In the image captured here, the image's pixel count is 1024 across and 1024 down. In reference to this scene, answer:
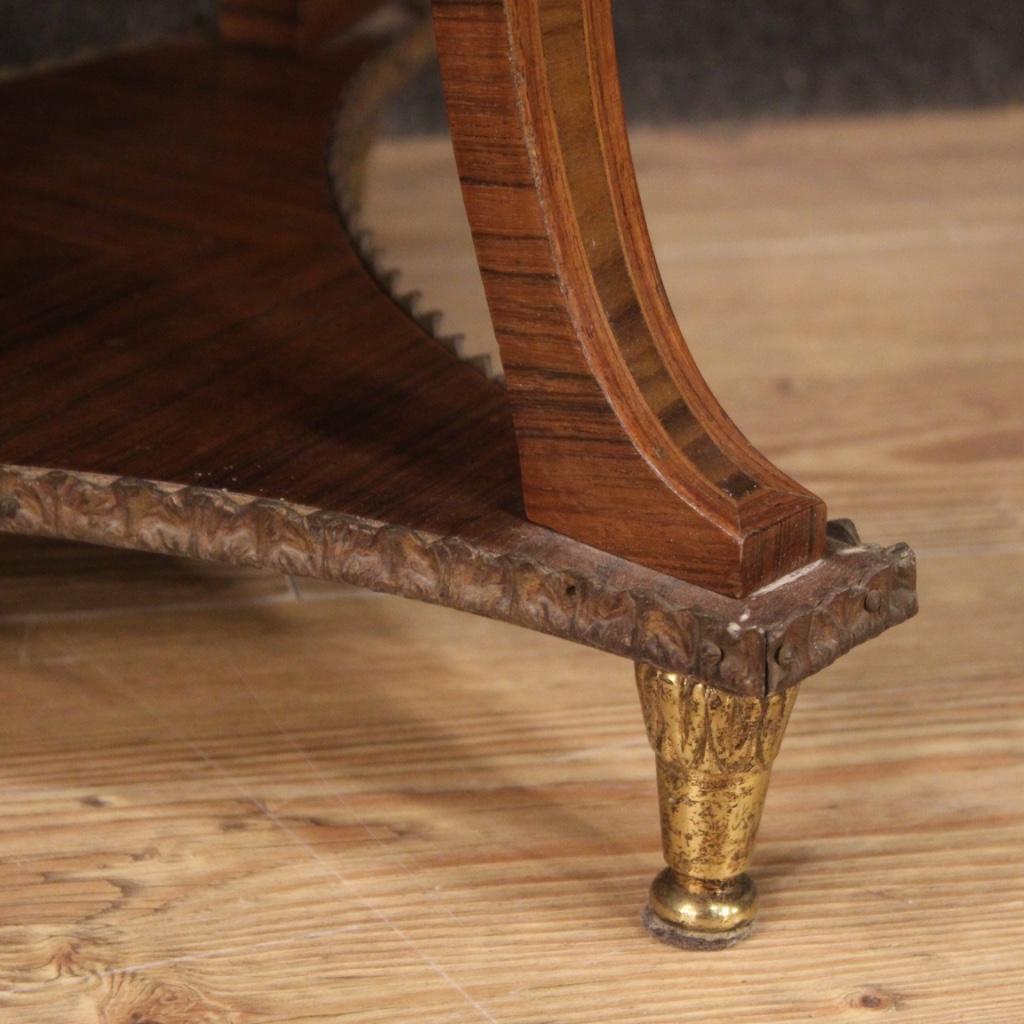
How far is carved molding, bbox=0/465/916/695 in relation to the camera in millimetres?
471

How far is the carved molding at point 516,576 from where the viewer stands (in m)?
0.47

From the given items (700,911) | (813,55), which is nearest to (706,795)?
(700,911)

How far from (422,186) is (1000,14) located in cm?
50

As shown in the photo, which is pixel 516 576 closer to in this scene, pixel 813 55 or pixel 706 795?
pixel 706 795

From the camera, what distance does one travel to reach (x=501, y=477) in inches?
21.1

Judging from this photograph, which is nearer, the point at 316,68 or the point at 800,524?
the point at 800,524

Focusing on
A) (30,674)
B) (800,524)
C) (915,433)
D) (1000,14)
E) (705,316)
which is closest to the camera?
(800,524)

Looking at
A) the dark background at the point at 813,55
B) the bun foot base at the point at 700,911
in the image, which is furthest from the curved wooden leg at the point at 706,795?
the dark background at the point at 813,55

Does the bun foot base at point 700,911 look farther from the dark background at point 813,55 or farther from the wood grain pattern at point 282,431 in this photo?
the dark background at point 813,55

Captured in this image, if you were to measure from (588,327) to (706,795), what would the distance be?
5.0 inches

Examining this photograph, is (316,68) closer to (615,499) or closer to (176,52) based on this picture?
(176,52)

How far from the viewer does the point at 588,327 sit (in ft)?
1.61

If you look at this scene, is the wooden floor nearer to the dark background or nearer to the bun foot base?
the bun foot base

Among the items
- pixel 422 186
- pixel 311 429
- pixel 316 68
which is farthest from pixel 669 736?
pixel 422 186
